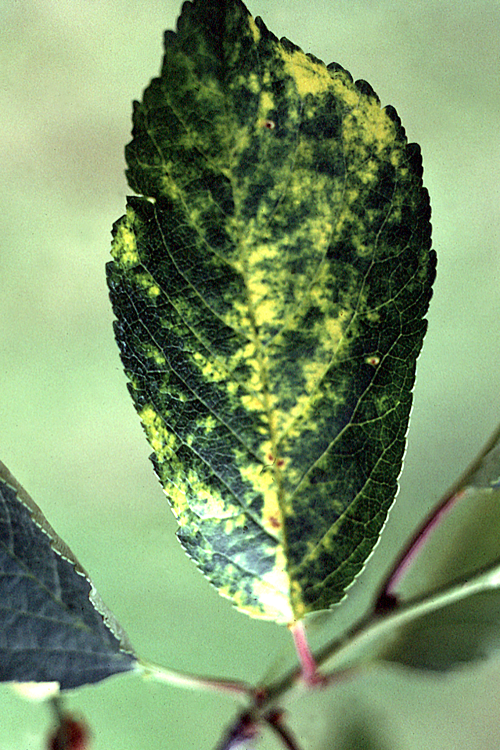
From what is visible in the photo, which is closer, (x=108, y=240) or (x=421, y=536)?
(x=421, y=536)

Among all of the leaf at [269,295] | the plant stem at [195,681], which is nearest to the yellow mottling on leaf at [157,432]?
the leaf at [269,295]

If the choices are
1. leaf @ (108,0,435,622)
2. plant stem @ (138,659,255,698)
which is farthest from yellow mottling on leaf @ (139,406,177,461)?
plant stem @ (138,659,255,698)

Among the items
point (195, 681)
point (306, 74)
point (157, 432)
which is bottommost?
point (195, 681)

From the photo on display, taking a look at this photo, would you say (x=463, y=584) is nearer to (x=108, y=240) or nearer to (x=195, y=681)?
(x=195, y=681)

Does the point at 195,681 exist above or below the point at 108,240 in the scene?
below

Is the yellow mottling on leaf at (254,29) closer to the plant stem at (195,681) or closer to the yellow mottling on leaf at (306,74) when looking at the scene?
the yellow mottling on leaf at (306,74)

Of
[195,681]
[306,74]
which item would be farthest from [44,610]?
[306,74]
